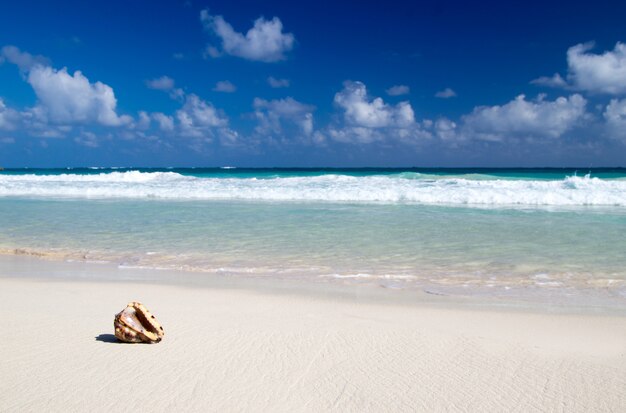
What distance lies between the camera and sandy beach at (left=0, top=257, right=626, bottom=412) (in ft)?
8.71

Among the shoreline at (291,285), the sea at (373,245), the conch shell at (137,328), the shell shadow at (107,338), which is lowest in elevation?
the shoreline at (291,285)

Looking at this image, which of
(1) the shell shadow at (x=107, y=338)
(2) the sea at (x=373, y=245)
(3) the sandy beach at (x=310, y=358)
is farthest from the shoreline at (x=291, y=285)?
(1) the shell shadow at (x=107, y=338)

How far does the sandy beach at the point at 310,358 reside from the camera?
266 centimetres

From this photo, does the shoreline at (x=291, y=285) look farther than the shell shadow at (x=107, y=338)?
Yes

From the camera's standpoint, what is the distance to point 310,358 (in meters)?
3.25

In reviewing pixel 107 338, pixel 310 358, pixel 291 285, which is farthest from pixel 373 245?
pixel 107 338

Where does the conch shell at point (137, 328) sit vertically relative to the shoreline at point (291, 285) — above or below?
above

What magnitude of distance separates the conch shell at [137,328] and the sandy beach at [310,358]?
0.07 m

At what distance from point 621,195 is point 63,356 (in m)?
20.1

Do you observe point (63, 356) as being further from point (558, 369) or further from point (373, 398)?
point (558, 369)

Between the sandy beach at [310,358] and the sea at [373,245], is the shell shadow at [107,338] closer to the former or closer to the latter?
the sandy beach at [310,358]

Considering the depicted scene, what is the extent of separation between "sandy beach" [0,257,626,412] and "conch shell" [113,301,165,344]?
69 mm

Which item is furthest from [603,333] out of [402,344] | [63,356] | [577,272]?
[63,356]

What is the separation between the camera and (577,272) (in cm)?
634
